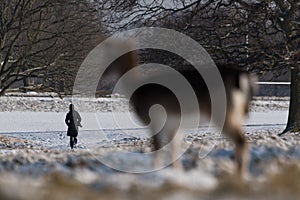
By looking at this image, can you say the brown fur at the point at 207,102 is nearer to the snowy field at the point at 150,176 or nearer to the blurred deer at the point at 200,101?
the blurred deer at the point at 200,101

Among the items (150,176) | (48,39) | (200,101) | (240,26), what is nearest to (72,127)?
(48,39)

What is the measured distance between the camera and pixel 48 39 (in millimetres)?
24219

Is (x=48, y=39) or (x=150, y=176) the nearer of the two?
(x=150, y=176)

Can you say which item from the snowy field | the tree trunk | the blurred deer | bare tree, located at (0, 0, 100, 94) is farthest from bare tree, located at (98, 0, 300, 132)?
the blurred deer

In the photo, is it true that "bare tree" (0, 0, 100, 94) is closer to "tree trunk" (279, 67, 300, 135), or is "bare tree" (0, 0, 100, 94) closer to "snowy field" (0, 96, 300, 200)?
"tree trunk" (279, 67, 300, 135)

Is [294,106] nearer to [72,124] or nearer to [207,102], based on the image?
[72,124]

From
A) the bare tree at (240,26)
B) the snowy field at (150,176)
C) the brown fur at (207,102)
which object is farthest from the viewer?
the bare tree at (240,26)

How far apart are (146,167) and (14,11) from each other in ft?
56.9

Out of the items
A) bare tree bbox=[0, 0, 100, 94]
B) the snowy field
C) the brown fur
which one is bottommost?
the snowy field

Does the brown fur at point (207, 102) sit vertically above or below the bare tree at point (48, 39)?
below

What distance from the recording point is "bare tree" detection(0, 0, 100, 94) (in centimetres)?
2356

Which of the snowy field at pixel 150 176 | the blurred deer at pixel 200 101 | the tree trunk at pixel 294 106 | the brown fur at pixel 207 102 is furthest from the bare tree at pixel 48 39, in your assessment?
the brown fur at pixel 207 102

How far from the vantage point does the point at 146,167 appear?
815cm

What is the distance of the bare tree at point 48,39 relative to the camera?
2356 centimetres
